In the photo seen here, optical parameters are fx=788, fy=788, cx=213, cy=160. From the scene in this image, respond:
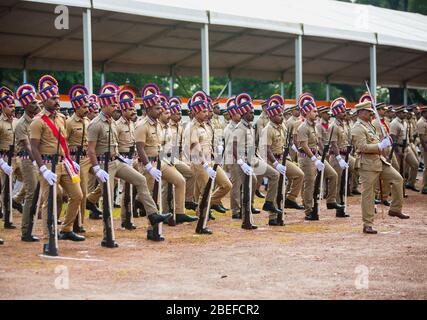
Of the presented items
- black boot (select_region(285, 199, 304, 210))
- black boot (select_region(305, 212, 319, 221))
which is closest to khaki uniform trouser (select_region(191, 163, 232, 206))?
black boot (select_region(305, 212, 319, 221))

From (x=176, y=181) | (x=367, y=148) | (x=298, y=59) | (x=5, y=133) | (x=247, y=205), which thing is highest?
(x=298, y=59)

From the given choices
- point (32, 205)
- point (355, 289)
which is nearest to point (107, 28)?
point (32, 205)

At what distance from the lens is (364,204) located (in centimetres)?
1224

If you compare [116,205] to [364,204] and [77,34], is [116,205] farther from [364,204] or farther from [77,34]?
[364,204]

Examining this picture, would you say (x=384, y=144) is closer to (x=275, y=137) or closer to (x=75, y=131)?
(x=275, y=137)

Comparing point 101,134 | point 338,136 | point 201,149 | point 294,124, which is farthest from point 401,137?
point 101,134

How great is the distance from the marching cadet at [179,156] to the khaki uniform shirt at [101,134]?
3.05 m

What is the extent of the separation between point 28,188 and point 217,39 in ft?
34.2

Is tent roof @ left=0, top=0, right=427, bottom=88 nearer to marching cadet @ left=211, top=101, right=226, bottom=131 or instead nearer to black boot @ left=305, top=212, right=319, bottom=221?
marching cadet @ left=211, top=101, right=226, bottom=131

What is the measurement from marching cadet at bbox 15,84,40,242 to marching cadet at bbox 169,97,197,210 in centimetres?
346

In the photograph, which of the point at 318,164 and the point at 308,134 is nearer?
the point at 318,164

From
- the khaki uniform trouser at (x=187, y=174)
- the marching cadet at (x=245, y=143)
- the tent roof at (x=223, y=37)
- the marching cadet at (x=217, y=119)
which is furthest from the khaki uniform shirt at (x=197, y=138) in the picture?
the marching cadet at (x=217, y=119)

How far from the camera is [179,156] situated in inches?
601

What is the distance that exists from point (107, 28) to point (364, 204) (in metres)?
8.77
